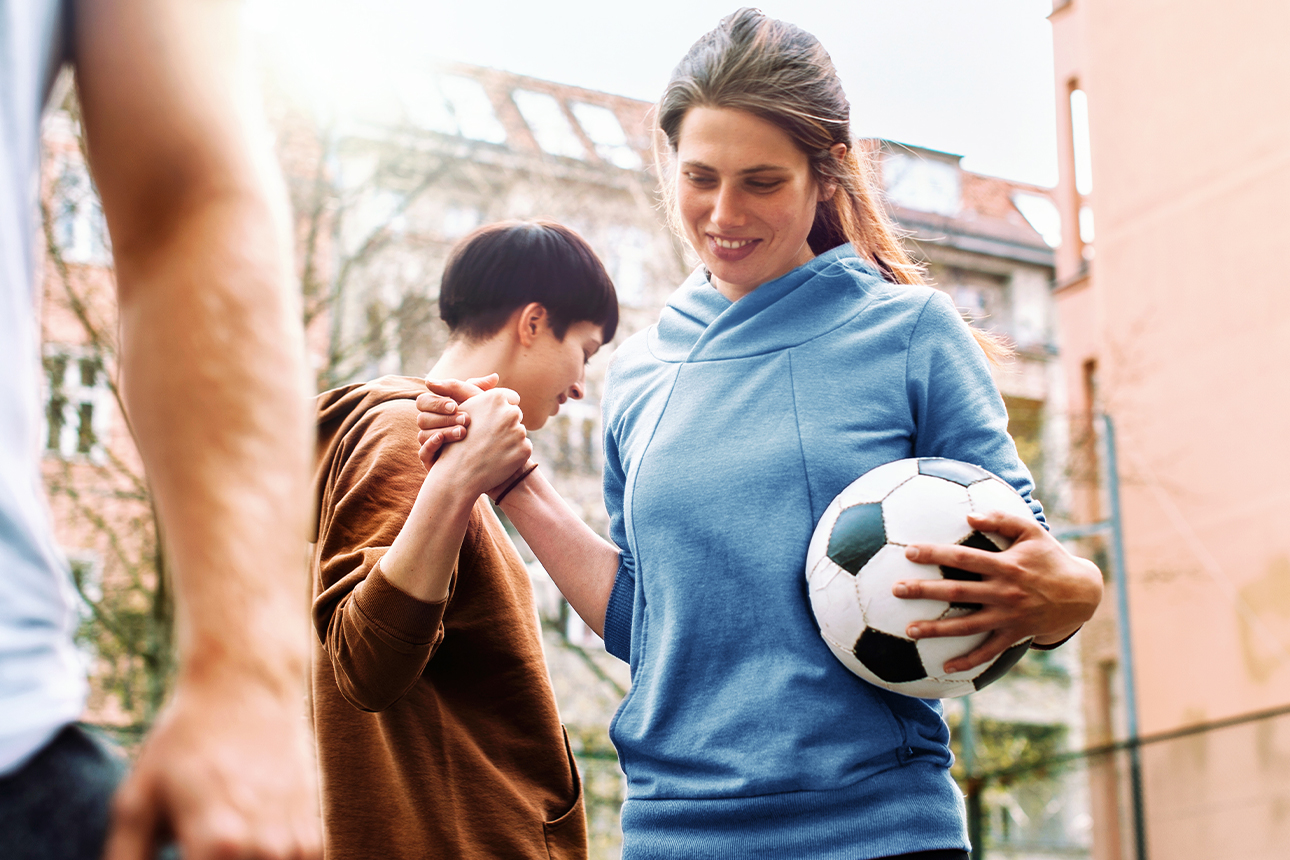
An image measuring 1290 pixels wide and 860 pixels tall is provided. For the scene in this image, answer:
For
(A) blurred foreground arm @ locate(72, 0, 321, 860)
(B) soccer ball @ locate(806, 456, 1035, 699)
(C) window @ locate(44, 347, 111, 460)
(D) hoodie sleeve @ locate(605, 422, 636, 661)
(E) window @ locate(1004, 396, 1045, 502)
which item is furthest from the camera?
(E) window @ locate(1004, 396, 1045, 502)

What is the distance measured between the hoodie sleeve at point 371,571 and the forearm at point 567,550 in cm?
23

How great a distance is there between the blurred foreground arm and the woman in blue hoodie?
4.24 ft

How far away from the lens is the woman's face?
2.28m

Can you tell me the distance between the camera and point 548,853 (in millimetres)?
2500

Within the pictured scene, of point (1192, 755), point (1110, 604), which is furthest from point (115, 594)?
point (1110, 604)

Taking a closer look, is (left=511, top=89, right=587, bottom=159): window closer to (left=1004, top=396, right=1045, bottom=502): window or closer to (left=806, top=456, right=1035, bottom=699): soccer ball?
(left=1004, top=396, right=1045, bottom=502): window

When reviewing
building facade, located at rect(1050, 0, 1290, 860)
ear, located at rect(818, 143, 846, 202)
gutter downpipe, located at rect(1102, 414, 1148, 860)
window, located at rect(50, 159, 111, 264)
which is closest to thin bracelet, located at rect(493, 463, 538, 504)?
ear, located at rect(818, 143, 846, 202)

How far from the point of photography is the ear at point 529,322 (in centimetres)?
303

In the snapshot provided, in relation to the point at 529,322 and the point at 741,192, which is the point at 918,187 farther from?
the point at 741,192

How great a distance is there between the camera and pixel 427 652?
90.7 inches

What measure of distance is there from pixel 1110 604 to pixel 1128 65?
5969 millimetres

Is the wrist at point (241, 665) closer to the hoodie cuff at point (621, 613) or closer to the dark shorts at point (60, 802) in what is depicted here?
the dark shorts at point (60, 802)

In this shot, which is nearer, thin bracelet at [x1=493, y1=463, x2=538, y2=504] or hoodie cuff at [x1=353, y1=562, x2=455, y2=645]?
hoodie cuff at [x1=353, y1=562, x2=455, y2=645]

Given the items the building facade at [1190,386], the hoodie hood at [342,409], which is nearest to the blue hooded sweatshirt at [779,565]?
the hoodie hood at [342,409]
